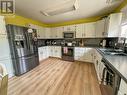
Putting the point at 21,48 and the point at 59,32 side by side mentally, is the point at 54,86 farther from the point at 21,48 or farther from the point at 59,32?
the point at 59,32

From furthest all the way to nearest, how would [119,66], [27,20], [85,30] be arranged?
1. [85,30]
2. [27,20]
3. [119,66]

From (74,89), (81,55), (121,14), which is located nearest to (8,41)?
(74,89)

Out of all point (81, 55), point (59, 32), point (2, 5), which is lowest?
point (81, 55)

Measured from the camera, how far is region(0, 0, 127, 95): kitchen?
54.8 inches

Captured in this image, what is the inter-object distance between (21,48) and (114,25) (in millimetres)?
3347

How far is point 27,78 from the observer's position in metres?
2.37

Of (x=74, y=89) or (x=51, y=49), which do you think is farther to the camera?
(x=51, y=49)

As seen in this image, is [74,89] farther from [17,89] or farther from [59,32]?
[59,32]

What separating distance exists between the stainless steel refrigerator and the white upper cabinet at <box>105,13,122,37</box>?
301 cm

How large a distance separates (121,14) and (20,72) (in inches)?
155

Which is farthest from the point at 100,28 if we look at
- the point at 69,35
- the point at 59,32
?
the point at 59,32

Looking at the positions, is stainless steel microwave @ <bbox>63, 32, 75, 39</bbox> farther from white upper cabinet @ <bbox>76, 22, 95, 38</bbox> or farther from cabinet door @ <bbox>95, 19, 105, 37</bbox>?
cabinet door @ <bbox>95, 19, 105, 37</bbox>

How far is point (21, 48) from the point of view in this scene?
8.42 feet

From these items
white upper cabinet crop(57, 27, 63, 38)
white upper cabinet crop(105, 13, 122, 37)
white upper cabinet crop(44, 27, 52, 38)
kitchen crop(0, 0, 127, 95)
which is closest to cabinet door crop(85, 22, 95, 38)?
kitchen crop(0, 0, 127, 95)
